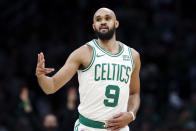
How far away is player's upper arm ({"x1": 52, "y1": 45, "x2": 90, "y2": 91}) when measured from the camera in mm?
7441

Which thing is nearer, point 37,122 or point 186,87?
point 37,122

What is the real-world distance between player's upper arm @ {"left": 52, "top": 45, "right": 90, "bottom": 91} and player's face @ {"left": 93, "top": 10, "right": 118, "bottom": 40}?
226mm

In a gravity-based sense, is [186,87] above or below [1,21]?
below

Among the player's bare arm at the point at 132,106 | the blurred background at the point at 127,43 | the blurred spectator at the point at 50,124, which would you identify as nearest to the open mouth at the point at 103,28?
the player's bare arm at the point at 132,106

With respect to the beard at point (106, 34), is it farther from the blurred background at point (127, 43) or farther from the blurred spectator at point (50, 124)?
the blurred background at point (127, 43)

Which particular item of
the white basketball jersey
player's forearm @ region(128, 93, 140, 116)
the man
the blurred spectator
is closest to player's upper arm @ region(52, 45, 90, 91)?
the man

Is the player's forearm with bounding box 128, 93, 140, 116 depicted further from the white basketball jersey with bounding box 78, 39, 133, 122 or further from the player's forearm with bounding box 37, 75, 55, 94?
the player's forearm with bounding box 37, 75, 55, 94

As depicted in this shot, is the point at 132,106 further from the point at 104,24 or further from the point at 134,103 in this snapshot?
the point at 104,24

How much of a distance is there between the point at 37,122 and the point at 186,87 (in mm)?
4457

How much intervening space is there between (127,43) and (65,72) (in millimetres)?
7030

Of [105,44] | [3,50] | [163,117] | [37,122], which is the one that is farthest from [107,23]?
[3,50]

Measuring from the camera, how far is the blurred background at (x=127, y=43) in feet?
43.7

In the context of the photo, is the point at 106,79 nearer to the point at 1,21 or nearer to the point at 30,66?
the point at 30,66

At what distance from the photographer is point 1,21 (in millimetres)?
14859
